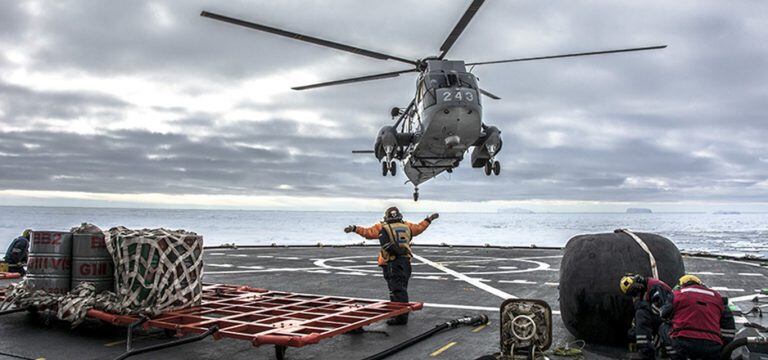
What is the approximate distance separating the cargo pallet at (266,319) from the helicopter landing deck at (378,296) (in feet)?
1.35

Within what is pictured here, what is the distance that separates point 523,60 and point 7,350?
665 inches

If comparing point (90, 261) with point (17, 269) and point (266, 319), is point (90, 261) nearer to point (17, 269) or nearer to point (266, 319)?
point (266, 319)

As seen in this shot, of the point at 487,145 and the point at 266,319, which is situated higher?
the point at 487,145

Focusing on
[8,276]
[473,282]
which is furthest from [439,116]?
[8,276]

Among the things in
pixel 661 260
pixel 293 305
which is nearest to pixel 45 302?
pixel 293 305

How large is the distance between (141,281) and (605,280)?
7572 millimetres

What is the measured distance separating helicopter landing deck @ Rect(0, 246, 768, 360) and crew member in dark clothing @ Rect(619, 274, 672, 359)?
0.60 m

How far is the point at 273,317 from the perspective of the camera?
8.48 meters

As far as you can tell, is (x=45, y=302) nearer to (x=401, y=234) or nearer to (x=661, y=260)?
(x=401, y=234)

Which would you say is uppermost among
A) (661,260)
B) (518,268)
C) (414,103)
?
(414,103)

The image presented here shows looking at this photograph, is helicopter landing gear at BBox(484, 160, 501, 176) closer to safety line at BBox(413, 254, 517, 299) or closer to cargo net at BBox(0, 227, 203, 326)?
safety line at BBox(413, 254, 517, 299)

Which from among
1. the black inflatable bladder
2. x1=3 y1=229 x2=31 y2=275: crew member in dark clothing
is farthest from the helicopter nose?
x1=3 y1=229 x2=31 y2=275: crew member in dark clothing

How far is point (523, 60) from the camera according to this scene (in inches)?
739

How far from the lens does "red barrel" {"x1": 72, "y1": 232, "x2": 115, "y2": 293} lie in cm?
910
